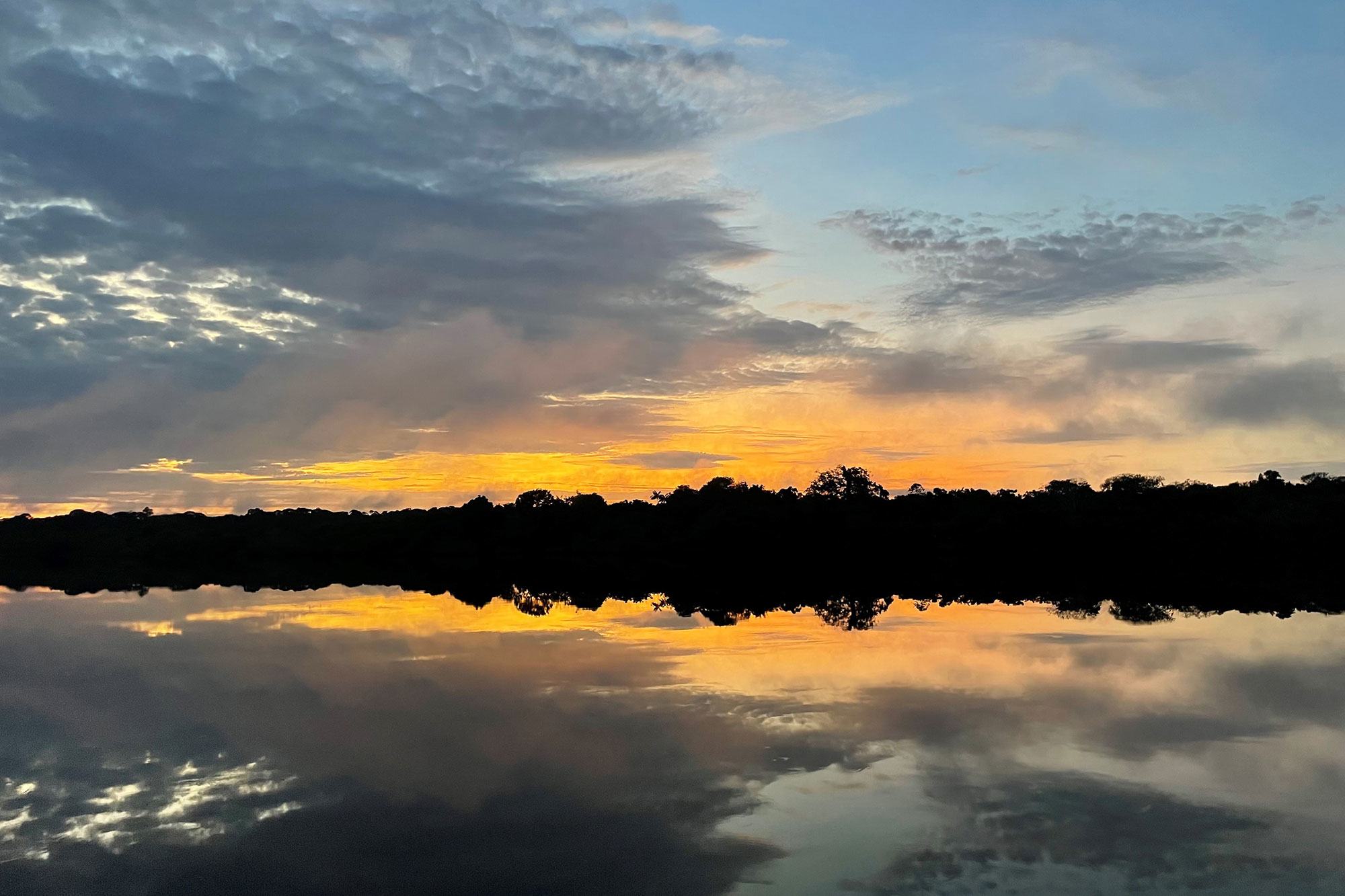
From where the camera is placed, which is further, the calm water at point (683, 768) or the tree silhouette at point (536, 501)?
the tree silhouette at point (536, 501)

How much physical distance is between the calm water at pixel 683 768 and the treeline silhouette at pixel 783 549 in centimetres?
1039

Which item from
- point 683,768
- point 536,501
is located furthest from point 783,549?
point 683,768

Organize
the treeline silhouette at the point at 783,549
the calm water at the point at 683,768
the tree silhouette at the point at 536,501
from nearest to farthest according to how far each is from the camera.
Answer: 1. the calm water at the point at 683,768
2. the treeline silhouette at the point at 783,549
3. the tree silhouette at the point at 536,501

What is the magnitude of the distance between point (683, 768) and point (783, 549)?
59.5m

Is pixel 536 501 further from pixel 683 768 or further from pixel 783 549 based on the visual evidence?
pixel 683 768

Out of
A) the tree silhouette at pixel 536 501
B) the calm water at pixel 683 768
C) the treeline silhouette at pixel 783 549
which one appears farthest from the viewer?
the tree silhouette at pixel 536 501

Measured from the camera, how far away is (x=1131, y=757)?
11.9 m

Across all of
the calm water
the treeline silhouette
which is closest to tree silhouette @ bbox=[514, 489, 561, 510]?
the treeline silhouette

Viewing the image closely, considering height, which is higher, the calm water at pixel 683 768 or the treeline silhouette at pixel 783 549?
the treeline silhouette at pixel 783 549

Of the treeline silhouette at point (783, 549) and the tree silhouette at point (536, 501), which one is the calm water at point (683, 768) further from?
the tree silhouette at point (536, 501)

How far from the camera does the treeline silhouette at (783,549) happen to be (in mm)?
39438

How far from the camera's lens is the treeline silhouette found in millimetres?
39438

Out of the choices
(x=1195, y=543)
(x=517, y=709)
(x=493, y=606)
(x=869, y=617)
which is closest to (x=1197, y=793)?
(x=517, y=709)

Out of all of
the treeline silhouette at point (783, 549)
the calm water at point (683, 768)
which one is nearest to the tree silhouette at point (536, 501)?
the treeline silhouette at point (783, 549)
